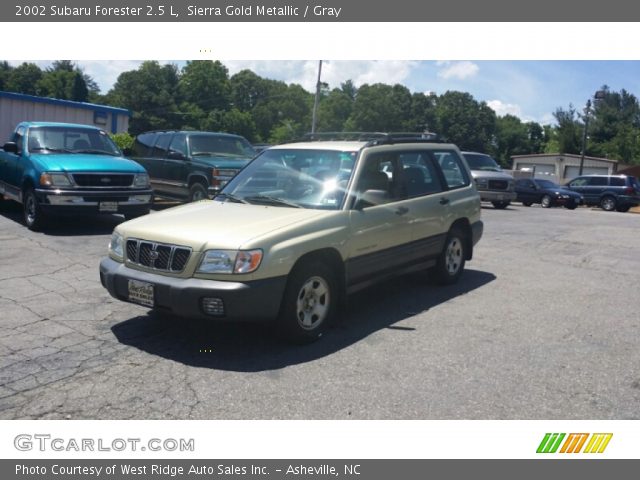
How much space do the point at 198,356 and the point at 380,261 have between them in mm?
2065

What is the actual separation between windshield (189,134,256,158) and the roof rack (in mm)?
5958

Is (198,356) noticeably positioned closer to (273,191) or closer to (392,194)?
(273,191)

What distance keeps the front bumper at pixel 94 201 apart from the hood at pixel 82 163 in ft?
1.20

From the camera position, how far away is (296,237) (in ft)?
15.8

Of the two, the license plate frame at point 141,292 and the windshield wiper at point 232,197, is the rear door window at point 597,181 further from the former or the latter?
the license plate frame at point 141,292

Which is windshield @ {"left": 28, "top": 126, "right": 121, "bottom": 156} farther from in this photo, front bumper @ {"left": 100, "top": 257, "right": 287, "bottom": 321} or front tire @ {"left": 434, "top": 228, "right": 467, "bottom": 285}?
front bumper @ {"left": 100, "top": 257, "right": 287, "bottom": 321}

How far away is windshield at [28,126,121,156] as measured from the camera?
1055cm

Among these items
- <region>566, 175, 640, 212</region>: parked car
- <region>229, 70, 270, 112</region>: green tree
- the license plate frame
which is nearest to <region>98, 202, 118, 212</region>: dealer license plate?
the license plate frame

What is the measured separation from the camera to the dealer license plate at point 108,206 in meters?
9.87

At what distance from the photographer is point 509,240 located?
464 inches

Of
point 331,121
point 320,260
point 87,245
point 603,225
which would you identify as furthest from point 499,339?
point 331,121

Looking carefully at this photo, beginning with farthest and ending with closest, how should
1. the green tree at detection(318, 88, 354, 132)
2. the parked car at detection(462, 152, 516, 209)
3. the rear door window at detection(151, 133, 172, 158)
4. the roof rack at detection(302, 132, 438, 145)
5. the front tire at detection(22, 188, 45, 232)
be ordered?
the green tree at detection(318, 88, 354, 132), the parked car at detection(462, 152, 516, 209), the rear door window at detection(151, 133, 172, 158), the front tire at detection(22, 188, 45, 232), the roof rack at detection(302, 132, 438, 145)

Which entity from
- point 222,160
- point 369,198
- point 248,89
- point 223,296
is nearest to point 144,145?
point 222,160

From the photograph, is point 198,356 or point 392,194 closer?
point 198,356
